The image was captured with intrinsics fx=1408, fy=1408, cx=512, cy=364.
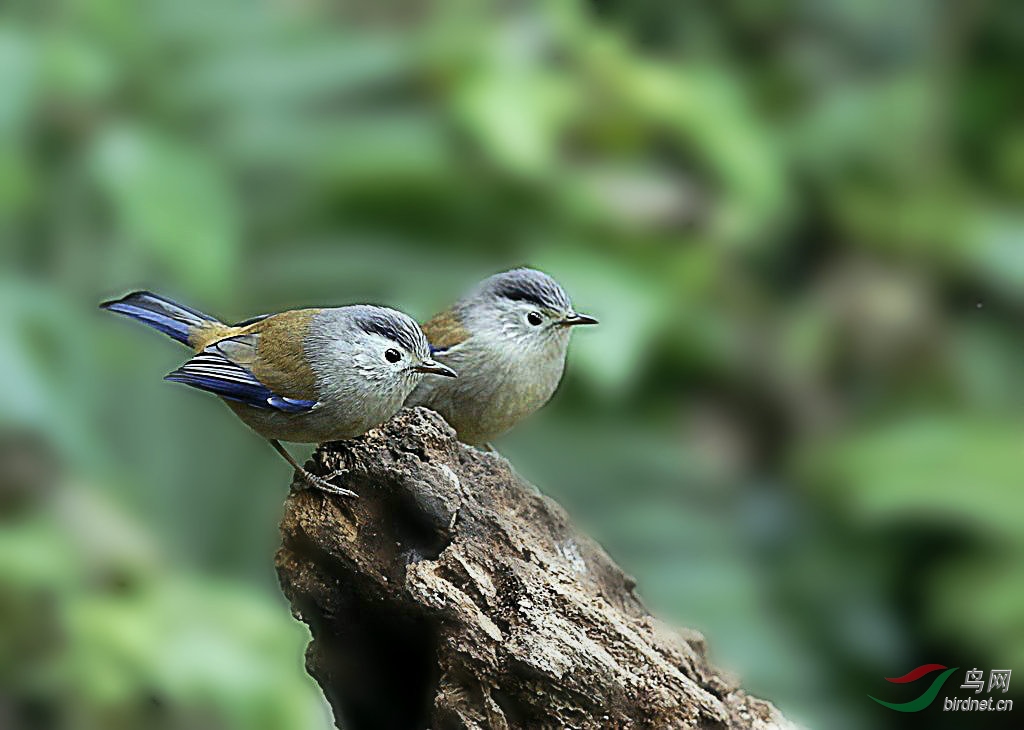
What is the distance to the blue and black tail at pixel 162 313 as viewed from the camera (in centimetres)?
179

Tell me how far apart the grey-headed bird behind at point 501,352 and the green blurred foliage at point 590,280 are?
3.27 ft

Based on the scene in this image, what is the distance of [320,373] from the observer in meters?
1.62

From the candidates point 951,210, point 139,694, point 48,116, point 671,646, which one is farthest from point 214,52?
point 671,646

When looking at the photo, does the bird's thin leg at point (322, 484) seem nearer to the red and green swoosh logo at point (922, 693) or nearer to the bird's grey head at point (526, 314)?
the bird's grey head at point (526, 314)

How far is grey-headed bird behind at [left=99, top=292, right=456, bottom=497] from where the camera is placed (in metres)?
1.61

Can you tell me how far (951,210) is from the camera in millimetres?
3535

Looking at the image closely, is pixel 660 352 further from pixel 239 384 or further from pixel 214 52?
pixel 239 384

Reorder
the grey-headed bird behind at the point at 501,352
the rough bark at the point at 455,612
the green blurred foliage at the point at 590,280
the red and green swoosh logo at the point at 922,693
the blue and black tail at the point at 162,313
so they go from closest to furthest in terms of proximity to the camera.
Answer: the rough bark at the point at 455,612, the blue and black tail at the point at 162,313, the grey-headed bird behind at the point at 501,352, the red and green swoosh logo at the point at 922,693, the green blurred foliage at the point at 590,280

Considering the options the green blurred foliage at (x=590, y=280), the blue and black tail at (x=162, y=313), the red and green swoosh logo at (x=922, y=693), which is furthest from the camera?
the green blurred foliage at (x=590, y=280)

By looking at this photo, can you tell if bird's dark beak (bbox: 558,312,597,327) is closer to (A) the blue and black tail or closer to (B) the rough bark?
(B) the rough bark

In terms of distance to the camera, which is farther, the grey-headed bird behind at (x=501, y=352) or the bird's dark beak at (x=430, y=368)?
the grey-headed bird behind at (x=501, y=352)

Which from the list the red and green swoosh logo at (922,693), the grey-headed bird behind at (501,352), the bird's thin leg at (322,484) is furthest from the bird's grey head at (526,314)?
the red and green swoosh logo at (922,693)

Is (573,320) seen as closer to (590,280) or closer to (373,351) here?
(373,351)

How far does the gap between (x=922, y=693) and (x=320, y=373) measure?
6.47 feet
